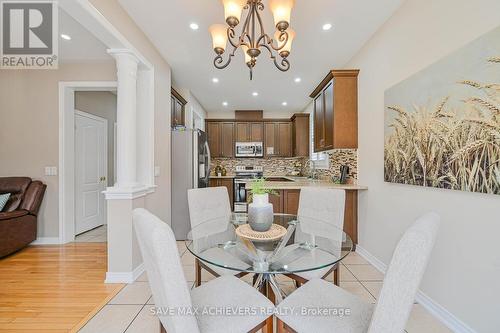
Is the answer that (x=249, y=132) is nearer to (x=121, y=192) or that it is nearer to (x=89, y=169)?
(x=89, y=169)

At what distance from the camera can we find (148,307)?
1941 mm

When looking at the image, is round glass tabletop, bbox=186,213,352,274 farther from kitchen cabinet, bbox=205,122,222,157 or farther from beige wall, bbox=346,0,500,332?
kitchen cabinet, bbox=205,122,222,157

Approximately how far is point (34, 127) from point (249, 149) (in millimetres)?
4188

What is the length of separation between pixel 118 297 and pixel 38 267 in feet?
4.55

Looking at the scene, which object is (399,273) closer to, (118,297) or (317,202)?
(317,202)

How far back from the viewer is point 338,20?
2.44 meters

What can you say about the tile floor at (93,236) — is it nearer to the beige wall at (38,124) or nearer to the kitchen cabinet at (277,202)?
the beige wall at (38,124)

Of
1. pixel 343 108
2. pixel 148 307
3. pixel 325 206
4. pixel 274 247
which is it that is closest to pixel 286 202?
pixel 325 206

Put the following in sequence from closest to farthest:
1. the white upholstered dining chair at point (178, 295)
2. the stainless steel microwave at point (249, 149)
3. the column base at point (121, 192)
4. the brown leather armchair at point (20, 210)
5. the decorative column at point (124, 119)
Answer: the white upholstered dining chair at point (178, 295), the column base at point (121, 192), the decorative column at point (124, 119), the brown leather armchair at point (20, 210), the stainless steel microwave at point (249, 149)

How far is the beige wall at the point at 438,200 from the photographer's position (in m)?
1.47

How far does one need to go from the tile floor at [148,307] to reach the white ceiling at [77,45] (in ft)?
9.08

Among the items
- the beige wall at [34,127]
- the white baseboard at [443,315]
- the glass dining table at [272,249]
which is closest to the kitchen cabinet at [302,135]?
the glass dining table at [272,249]

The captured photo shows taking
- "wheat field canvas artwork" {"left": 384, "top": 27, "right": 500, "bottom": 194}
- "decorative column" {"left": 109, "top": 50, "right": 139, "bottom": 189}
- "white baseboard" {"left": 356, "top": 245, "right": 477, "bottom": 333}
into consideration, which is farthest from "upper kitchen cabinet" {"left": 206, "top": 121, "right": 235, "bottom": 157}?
"white baseboard" {"left": 356, "top": 245, "right": 477, "bottom": 333}

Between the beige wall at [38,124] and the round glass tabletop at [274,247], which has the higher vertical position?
the beige wall at [38,124]
